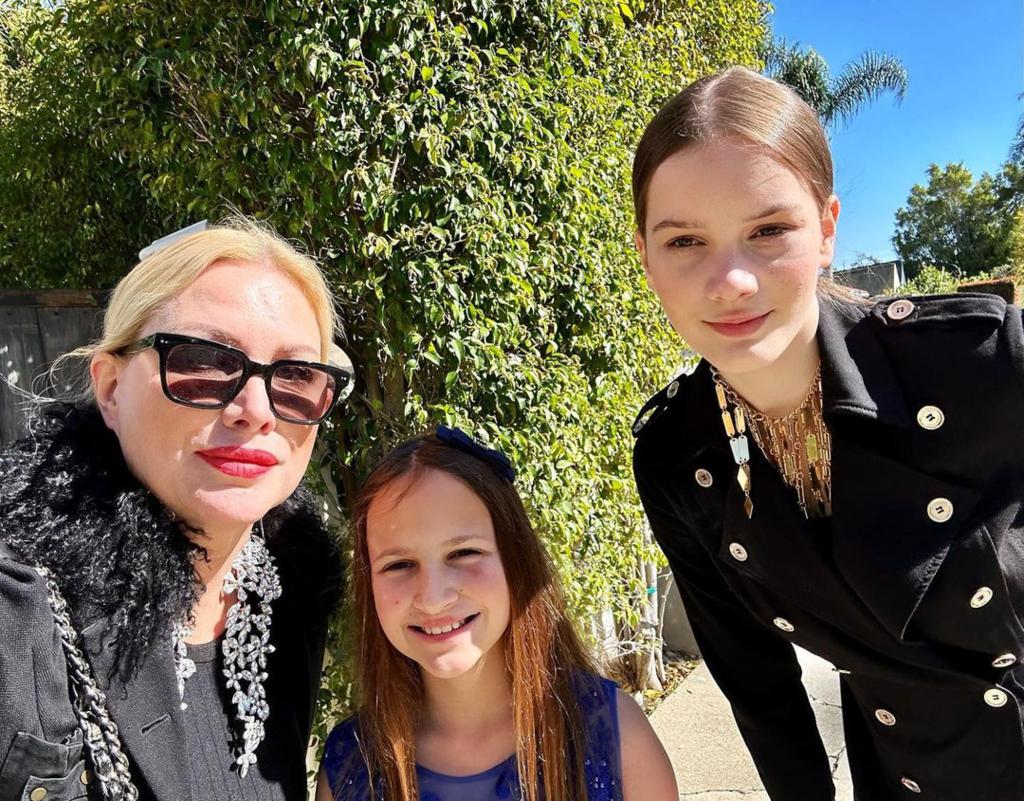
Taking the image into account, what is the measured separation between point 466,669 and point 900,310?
1.23 m

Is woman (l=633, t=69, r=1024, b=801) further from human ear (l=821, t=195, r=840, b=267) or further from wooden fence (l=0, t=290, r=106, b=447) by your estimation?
wooden fence (l=0, t=290, r=106, b=447)

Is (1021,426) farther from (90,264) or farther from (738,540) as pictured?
(90,264)

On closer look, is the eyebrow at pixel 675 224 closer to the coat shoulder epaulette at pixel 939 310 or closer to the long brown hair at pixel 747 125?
the long brown hair at pixel 747 125

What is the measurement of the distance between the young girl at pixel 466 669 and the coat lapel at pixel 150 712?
509 mm

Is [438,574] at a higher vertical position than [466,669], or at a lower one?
higher

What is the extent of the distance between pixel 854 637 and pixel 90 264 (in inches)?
186

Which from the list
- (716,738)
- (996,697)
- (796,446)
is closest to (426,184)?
(796,446)

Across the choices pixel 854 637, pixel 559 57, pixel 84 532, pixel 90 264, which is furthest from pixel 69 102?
pixel 854 637

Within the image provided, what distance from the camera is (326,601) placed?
6.01 feet

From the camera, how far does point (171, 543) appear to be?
4.45 feet

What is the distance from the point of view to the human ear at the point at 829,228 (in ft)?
4.96

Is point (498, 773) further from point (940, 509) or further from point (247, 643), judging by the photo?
point (940, 509)

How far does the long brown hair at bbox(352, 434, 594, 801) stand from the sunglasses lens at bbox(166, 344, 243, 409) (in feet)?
1.82

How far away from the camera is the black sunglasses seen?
4.39 ft
